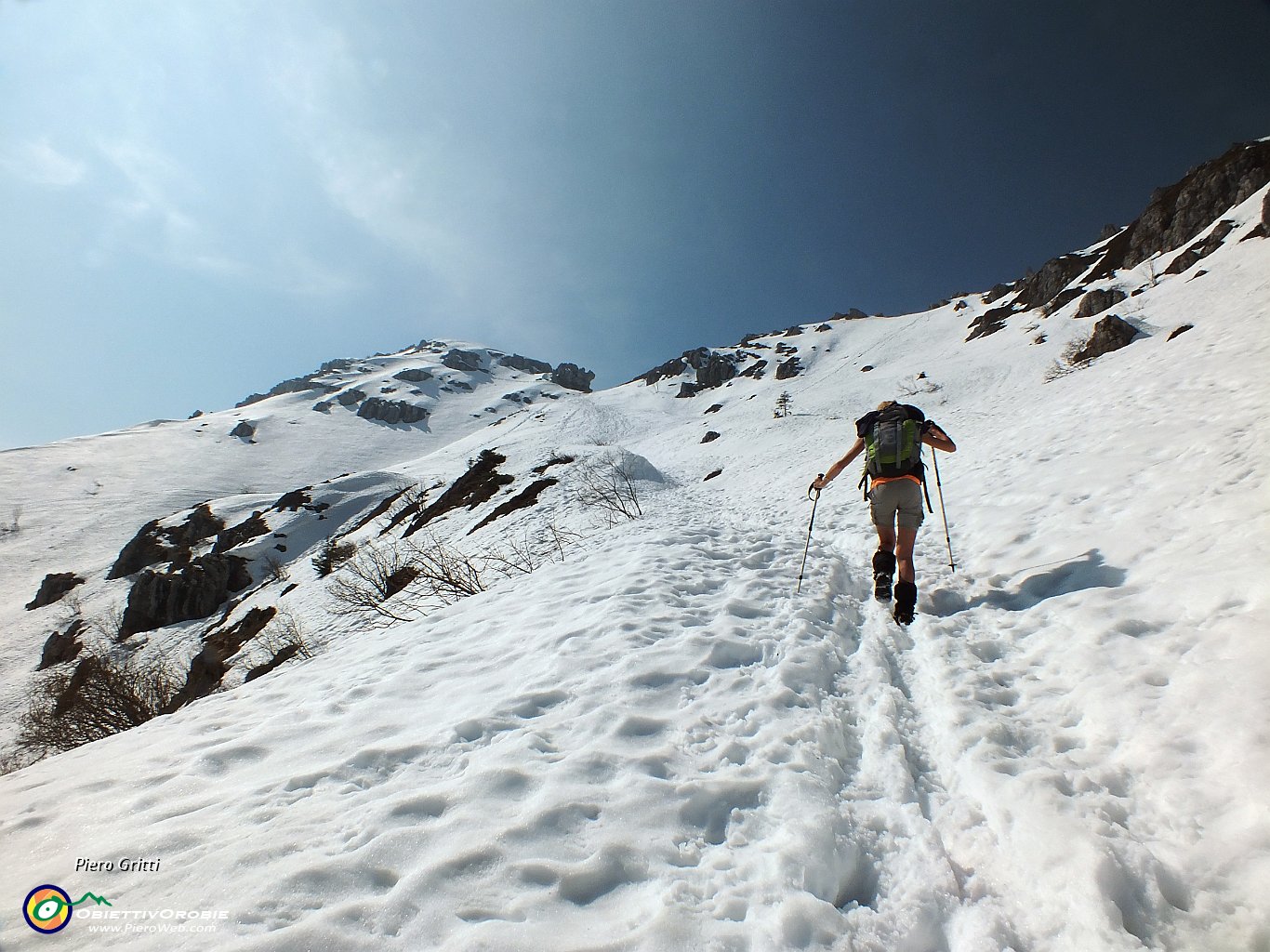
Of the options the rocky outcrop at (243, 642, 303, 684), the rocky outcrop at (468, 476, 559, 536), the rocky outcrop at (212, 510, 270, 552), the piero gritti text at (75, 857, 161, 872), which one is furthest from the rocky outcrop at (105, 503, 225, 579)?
the piero gritti text at (75, 857, 161, 872)

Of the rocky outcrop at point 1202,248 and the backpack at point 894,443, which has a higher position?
the rocky outcrop at point 1202,248

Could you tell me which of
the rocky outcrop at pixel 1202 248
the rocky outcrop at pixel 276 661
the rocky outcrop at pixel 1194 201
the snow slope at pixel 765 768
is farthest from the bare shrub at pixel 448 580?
the rocky outcrop at pixel 1194 201

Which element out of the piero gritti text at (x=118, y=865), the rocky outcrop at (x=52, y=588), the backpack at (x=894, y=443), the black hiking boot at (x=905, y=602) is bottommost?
the piero gritti text at (x=118, y=865)

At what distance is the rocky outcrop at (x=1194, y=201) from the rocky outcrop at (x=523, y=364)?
465ft

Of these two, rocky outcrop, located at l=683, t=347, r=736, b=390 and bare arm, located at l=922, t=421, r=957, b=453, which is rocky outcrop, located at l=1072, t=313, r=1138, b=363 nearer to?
bare arm, located at l=922, t=421, r=957, b=453

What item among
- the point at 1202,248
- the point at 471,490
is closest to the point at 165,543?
the point at 471,490

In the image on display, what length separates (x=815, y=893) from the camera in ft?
6.65

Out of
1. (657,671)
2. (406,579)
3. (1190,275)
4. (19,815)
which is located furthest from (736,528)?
(1190,275)

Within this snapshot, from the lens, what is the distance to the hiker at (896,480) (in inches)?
201

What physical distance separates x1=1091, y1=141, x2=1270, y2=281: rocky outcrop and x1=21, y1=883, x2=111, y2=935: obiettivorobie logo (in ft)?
199

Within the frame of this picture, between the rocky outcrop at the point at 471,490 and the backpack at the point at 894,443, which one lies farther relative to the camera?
the rocky outcrop at the point at 471,490

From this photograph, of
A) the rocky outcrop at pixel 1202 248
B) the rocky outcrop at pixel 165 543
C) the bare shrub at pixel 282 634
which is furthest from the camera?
the rocky outcrop at pixel 165 543

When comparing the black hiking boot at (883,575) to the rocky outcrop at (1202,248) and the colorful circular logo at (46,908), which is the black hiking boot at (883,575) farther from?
the rocky outcrop at (1202,248)

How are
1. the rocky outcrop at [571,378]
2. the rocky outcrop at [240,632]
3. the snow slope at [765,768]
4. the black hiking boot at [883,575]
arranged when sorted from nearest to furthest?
the snow slope at [765,768] < the black hiking boot at [883,575] < the rocky outcrop at [240,632] < the rocky outcrop at [571,378]
